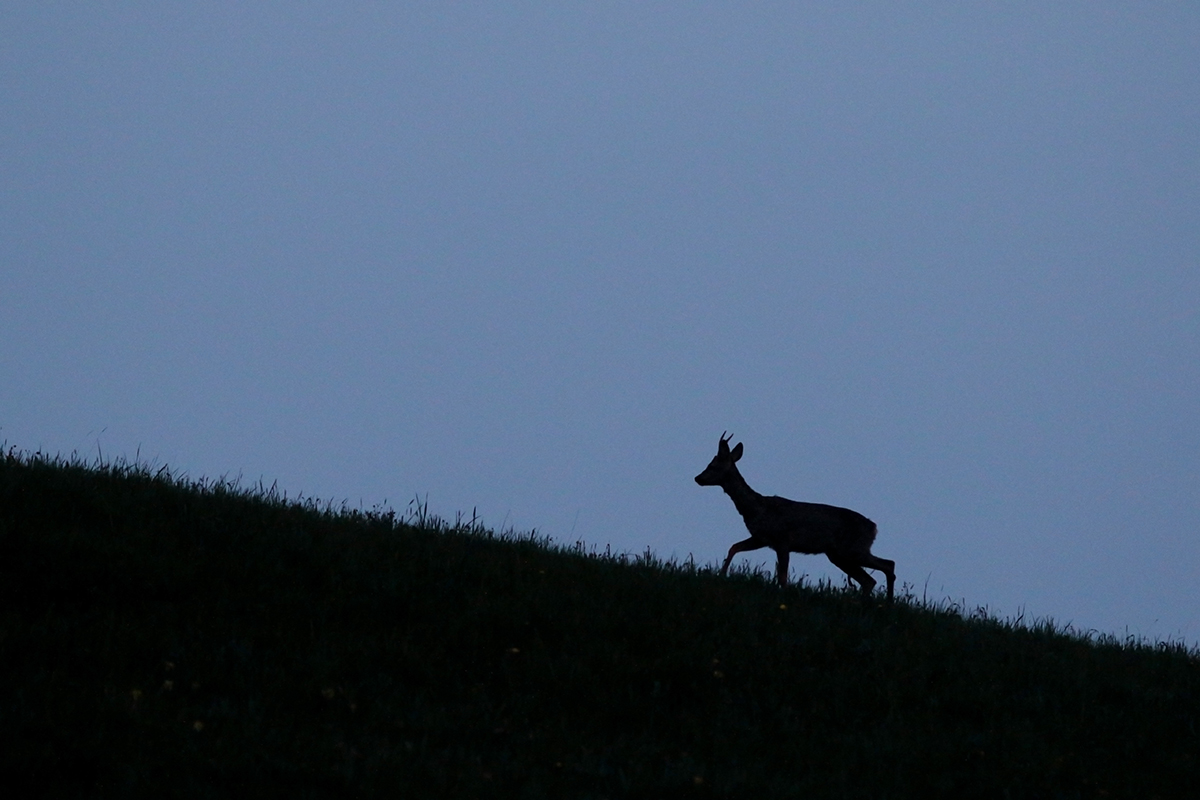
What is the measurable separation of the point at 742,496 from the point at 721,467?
49cm

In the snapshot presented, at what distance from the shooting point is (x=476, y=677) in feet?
27.7

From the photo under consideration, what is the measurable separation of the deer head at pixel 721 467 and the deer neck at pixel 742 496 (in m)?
0.05

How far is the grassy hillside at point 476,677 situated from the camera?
6930 mm

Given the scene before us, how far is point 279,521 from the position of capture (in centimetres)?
1062

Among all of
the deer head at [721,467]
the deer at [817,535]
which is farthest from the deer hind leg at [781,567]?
the deer head at [721,467]

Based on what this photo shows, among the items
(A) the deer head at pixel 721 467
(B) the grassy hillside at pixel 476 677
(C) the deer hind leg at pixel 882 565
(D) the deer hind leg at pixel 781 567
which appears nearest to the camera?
(B) the grassy hillside at pixel 476 677

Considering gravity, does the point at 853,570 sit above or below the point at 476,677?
above

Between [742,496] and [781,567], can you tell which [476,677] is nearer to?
[781,567]

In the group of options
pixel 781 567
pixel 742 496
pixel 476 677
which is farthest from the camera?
pixel 742 496

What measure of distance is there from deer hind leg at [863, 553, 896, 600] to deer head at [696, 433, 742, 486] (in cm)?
220

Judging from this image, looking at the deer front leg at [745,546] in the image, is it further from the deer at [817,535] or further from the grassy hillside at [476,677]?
the grassy hillside at [476,677]

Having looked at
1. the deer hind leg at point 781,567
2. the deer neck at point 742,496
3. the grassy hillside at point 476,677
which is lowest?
the grassy hillside at point 476,677

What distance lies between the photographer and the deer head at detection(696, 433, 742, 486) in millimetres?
15016

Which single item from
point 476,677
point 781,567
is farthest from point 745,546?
point 476,677
